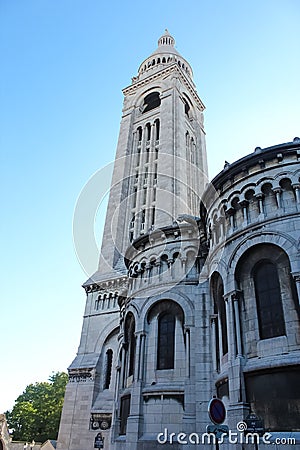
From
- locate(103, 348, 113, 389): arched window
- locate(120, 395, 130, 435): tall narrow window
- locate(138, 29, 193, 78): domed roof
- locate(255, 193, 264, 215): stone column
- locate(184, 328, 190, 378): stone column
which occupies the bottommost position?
locate(120, 395, 130, 435): tall narrow window

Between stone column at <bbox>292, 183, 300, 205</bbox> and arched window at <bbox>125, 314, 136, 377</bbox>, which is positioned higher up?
stone column at <bbox>292, 183, 300, 205</bbox>

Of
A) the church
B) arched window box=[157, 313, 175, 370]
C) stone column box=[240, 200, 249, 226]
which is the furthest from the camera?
arched window box=[157, 313, 175, 370]

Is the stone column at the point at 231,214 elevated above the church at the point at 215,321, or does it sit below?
above

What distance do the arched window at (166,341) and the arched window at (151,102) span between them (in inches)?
1816

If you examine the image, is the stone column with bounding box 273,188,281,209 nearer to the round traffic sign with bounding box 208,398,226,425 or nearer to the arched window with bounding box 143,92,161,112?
the round traffic sign with bounding box 208,398,226,425

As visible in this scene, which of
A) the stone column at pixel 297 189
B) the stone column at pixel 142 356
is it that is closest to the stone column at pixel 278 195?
the stone column at pixel 297 189

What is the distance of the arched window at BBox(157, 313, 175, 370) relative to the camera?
19.8m

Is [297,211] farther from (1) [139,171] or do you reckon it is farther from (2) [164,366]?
(1) [139,171]

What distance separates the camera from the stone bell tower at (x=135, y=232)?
70.7ft

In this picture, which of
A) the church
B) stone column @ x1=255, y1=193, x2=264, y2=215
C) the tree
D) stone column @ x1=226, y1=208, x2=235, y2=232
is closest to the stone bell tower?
the church

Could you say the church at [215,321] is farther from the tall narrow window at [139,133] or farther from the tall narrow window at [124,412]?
the tall narrow window at [139,133]

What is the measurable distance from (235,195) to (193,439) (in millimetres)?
11776

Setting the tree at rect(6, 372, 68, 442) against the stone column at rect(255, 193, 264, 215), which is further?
the tree at rect(6, 372, 68, 442)

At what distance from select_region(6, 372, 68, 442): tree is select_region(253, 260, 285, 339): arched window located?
54.4m
